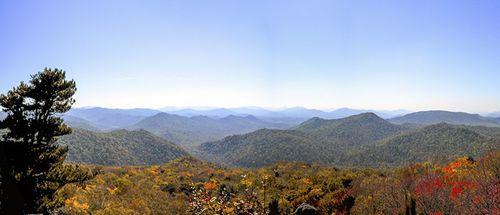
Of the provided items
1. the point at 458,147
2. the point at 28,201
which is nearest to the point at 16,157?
the point at 28,201

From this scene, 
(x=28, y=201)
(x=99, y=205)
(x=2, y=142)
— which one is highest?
(x=2, y=142)

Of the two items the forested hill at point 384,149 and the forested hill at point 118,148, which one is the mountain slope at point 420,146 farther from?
the forested hill at point 118,148

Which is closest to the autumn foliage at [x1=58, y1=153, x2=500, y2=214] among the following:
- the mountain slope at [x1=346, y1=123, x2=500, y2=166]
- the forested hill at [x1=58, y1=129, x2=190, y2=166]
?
the forested hill at [x1=58, y1=129, x2=190, y2=166]

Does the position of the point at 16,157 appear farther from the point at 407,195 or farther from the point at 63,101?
the point at 407,195

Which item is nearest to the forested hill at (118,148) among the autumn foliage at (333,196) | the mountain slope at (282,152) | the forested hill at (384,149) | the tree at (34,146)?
the mountain slope at (282,152)

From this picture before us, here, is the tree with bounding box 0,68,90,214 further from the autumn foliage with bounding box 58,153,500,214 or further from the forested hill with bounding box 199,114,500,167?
the forested hill with bounding box 199,114,500,167

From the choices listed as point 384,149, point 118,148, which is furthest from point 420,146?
point 118,148

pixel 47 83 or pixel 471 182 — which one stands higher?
pixel 47 83

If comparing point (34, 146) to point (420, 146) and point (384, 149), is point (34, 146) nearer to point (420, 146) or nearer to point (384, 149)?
point (420, 146)
